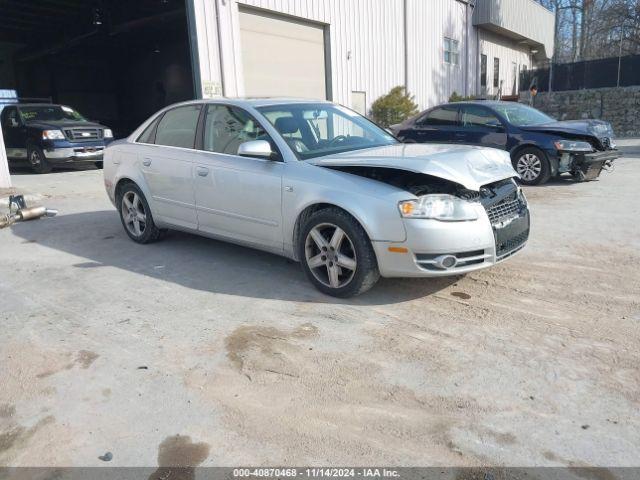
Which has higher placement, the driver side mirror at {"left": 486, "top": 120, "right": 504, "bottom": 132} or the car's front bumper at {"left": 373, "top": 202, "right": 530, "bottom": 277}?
the driver side mirror at {"left": 486, "top": 120, "right": 504, "bottom": 132}

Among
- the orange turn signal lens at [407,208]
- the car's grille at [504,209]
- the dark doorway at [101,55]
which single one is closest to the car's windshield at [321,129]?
the orange turn signal lens at [407,208]

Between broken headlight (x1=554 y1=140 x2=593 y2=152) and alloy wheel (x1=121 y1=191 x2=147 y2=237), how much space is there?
6.99 metres

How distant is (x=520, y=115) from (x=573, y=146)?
1264 mm

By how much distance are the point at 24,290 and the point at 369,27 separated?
1518cm

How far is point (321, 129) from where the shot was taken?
5.15 m

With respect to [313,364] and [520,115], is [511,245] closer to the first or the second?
[313,364]

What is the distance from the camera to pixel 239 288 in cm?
470

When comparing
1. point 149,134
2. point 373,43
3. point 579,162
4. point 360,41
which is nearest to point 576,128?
point 579,162

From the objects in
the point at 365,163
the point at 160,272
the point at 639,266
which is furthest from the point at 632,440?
the point at 160,272

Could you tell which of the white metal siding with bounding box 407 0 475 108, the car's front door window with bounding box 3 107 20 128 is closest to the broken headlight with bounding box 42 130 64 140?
the car's front door window with bounding box 3 107 20 128

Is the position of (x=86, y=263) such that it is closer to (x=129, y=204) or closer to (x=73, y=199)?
(x=129, y=204)

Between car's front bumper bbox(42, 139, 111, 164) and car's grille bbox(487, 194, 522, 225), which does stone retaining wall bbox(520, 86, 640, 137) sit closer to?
car's front bumper bbox(42, 139, 111, 164)

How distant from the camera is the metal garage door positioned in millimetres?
13578

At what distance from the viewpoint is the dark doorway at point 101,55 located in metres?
20.3
